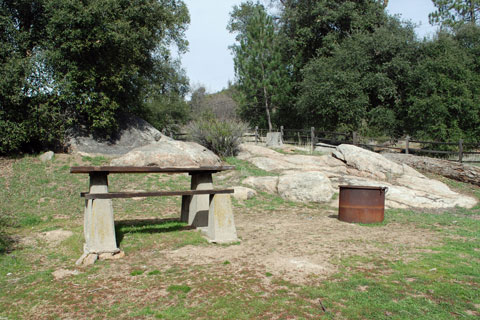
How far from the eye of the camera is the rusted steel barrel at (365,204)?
7.55m

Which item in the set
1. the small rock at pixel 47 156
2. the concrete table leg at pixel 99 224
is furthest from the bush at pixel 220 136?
the concrete table leg at pixel 99 224

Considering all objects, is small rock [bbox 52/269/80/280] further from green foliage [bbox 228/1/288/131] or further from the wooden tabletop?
green foliage [bbox 228/1/288/131]

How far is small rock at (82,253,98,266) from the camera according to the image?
4898 mm

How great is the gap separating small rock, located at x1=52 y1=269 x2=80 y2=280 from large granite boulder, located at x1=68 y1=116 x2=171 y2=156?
34.2 ft

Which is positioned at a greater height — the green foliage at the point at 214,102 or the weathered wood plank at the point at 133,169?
the green foliage at the point at 214,102

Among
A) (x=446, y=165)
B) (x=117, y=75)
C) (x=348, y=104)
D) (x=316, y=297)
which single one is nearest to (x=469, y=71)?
(x=348, y=104)

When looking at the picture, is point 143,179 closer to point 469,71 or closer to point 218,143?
Result: point 218,143

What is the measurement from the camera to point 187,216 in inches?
278

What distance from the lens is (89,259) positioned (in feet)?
16.2

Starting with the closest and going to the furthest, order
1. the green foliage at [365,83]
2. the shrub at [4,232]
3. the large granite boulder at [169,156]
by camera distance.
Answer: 1. the shrub at [4,232]
2. the large granite boulder at [169,156]
3. the green foliage at [365,83]

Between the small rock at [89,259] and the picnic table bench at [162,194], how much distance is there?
0.08 meters

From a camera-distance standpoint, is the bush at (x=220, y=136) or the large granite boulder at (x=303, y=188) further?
the bush at (x=220, y=136)

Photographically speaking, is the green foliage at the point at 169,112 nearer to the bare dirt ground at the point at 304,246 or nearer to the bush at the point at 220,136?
the bush at the point at 220,136

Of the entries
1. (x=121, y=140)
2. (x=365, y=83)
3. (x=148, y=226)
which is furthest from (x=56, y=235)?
(x=365, y=83)
